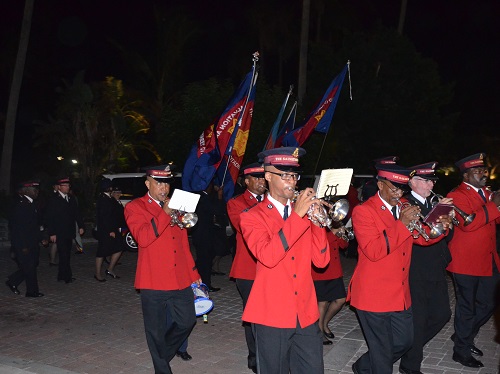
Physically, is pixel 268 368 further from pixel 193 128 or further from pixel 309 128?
pixel 193 128

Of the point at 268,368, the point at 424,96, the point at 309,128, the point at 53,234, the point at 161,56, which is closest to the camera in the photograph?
the point at 268,368

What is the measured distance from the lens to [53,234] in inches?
461

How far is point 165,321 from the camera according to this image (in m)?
6.02

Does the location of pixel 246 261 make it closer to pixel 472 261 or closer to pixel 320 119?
pixel 472 261

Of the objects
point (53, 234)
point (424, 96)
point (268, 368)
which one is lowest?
point (53, 234)

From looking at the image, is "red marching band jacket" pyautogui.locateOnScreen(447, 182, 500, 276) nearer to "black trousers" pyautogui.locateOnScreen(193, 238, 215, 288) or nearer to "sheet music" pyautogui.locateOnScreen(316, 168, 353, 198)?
"sheet music" pyautogui.locateOnScreen(316, 168, 353, 198)

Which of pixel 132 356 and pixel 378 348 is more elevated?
pixel 378 348

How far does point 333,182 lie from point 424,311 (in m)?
2.36

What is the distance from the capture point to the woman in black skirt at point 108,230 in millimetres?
11711

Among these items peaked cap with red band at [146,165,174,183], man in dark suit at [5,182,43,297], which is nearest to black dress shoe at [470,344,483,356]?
peaked cap with red band at [146,165,174,183]

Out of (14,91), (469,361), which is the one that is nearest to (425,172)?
(469,361)

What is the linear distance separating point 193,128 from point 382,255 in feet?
48.7

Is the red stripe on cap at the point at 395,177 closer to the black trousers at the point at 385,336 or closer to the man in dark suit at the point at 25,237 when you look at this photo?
the black trousers at the point at 385,336

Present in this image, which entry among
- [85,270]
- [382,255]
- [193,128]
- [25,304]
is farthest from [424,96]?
[382,255]
